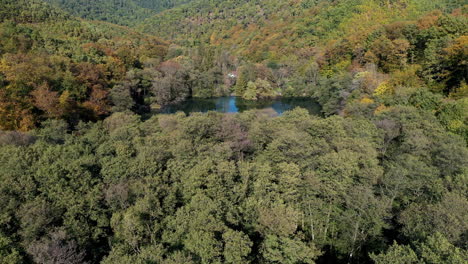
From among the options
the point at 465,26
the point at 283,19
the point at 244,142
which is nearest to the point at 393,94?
the point at 465,26

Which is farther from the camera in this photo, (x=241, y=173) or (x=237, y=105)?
(x=237, y=105)

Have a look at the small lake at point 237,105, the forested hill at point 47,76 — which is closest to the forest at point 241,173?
the forested hill at point 47,76

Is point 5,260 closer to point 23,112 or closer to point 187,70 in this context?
point 23,112

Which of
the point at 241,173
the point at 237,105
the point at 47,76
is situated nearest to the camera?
the point at 241,173

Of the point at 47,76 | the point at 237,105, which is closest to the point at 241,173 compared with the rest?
the point at 47,76

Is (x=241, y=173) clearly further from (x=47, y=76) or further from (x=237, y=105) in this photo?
(x=237, y=105)

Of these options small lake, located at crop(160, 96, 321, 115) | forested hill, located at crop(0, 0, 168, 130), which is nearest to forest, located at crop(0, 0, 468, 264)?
forested hill, located at crop(0, 0, 168, 130)

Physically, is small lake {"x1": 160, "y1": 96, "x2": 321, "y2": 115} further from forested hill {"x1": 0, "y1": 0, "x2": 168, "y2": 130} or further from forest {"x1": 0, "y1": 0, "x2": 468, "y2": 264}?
forested hill {"x1": 0, "y1": 0, "x2": 168, "y2": 130}

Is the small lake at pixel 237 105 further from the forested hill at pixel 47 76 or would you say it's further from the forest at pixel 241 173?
the forested hill at pixel 47 76

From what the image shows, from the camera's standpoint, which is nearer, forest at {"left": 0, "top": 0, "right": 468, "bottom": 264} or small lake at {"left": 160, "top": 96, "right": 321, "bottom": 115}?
forest at {"left": 0, "top": 0, "right": 468, "bottom": 264}
